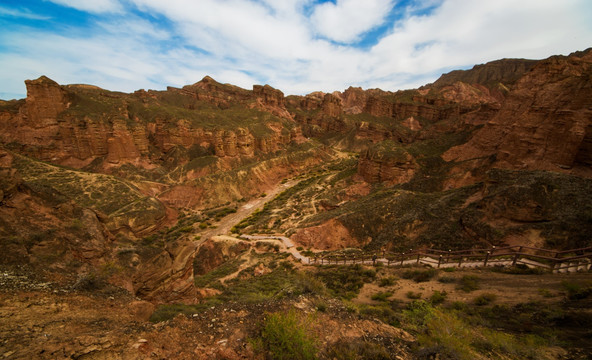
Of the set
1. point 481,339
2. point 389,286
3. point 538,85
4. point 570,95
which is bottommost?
point 389,286

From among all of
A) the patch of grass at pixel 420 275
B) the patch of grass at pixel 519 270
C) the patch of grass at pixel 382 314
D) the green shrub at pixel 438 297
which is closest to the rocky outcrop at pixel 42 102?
the patch of grass at pixel 382 314

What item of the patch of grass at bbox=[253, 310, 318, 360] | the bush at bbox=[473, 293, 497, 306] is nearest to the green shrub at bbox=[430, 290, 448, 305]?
the bush at bbox=[473, 293, 497, 306]

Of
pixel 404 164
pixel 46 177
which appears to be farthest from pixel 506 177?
pixel 46 177

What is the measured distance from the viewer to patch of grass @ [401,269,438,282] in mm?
13617

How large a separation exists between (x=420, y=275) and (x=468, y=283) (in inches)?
102

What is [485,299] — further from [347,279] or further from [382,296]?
[347,279]

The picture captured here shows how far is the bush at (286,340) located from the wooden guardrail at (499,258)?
1115 cm

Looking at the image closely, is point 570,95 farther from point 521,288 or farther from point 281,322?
point 281,322

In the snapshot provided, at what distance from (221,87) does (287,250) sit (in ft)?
386

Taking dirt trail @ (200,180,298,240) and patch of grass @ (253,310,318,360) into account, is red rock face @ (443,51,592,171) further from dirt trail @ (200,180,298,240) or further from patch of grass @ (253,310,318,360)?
dirt trail @ (200,180,298,240)

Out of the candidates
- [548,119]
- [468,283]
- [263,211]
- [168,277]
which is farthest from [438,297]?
[263,211]

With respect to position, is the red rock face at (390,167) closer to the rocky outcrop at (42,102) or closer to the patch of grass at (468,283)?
the patch of grass at (468,283)

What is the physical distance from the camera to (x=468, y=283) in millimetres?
11695

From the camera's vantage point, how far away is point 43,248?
9547mm
